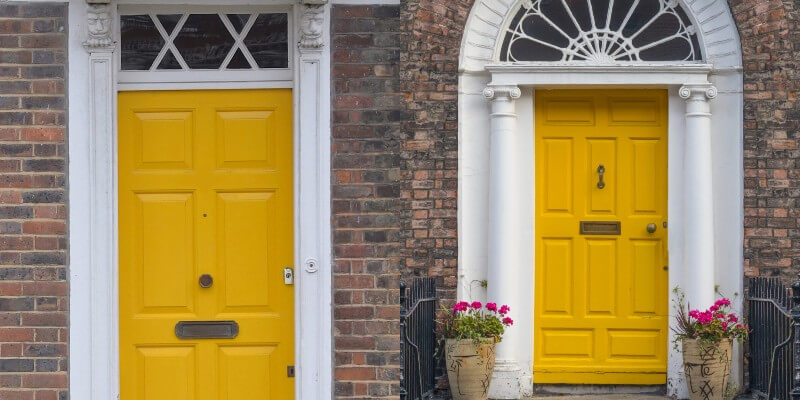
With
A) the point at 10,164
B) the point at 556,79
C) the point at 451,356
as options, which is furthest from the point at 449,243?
the point at 10,164

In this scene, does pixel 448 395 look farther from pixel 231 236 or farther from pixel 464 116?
pixel 231 236

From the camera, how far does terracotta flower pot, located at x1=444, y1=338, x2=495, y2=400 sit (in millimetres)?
9289

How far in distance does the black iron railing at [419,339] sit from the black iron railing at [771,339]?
2.57 m

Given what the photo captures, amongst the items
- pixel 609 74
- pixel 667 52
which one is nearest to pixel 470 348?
pixel 609 74

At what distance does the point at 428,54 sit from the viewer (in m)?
9.83

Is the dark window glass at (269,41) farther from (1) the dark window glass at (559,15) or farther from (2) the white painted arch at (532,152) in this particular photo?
(1) the dark window glass at (559,15)

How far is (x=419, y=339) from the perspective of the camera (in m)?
9.34

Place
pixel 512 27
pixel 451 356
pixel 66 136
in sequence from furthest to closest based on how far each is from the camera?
pixel 512 27 → pixel 451 356 → pixel 66 136

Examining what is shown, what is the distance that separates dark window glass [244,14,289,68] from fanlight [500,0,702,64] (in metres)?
3.95

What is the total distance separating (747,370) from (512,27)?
3.39 meters

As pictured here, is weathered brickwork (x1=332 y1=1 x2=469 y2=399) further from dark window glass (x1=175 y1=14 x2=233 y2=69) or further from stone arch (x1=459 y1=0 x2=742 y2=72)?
stone arch (x1=459 y1=0 x2=742 y2=72)

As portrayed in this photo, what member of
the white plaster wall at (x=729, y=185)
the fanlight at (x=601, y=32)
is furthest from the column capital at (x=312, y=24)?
the white plaster wall at (x=729, y=185)

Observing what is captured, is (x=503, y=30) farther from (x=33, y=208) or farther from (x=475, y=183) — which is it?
(x=33, y=208)

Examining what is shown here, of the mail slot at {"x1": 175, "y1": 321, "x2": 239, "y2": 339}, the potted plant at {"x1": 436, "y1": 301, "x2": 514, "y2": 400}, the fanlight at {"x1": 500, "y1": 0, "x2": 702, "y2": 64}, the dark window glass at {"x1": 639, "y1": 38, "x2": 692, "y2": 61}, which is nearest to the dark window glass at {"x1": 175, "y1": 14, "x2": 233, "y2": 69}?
the mail slot at {"x1": 175, "y1": 321, "x2": 239, "y2": 339}
